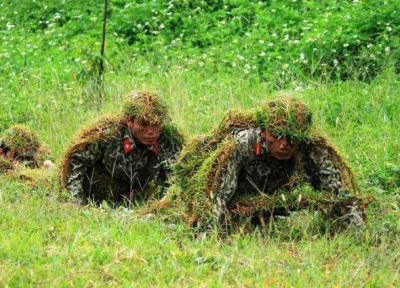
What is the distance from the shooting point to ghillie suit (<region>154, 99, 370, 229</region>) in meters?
8.08

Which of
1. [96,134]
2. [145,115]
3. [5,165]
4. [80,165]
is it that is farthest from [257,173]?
[5,165]

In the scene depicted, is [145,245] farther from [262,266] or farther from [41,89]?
[41,89]

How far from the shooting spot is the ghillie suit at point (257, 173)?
8078mm

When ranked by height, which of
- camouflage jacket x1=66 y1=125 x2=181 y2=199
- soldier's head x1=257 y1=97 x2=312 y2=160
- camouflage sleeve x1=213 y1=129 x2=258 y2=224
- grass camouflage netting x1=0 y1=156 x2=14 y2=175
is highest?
soldier's head x1=257 y1=97 x2=312 y2=160

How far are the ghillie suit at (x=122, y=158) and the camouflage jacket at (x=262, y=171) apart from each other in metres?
1.13

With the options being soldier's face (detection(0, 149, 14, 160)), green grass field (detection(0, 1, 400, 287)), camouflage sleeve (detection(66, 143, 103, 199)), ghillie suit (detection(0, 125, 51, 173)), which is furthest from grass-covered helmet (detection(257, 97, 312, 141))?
soldier's face (detection(0, 149, 14, 160))

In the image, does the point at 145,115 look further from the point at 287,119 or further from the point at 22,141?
the point at 22,141

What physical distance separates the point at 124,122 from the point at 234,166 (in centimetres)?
157

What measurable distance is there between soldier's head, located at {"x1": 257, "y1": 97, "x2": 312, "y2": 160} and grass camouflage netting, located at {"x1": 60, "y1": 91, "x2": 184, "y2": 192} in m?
1.27

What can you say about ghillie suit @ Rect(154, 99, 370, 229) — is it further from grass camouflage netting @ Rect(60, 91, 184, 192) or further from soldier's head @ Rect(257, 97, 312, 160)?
grass camouflage netting @ Rect(60, 91, 184, 192)

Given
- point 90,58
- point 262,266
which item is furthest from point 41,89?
point 262,266

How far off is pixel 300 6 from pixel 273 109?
585 cm

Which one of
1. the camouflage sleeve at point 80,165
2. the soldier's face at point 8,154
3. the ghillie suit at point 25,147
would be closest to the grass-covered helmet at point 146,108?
the camouflage sleeve at point 80,165

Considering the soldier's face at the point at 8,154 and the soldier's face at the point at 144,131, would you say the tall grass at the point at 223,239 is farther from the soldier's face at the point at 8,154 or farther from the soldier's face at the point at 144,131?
the soldier's face at the point at 144,131
